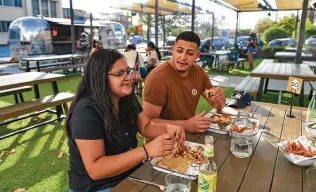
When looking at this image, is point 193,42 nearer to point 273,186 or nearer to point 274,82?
point 273,186

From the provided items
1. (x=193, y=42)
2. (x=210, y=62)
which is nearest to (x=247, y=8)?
(x=210, y=62)

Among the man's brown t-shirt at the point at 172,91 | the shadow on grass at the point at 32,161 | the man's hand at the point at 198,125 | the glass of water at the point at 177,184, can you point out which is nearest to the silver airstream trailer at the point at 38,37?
the shadow on grass at the point at 32,161

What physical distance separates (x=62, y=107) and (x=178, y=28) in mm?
19000

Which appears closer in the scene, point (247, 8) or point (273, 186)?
point (273, 186)

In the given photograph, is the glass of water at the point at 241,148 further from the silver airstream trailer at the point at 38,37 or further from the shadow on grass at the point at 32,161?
the silver airstream trailer at the point at 38,37

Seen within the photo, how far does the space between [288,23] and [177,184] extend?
65.1 feet

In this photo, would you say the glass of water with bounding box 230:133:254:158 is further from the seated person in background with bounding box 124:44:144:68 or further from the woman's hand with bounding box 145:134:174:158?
the seated person in background with bounding box 124:44:144:68

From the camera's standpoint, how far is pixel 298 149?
1.42 metres

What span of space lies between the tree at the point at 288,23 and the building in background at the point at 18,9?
23336 mm

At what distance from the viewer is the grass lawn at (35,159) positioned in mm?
2553

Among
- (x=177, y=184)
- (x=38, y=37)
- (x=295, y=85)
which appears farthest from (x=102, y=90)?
(x=38, y=37)

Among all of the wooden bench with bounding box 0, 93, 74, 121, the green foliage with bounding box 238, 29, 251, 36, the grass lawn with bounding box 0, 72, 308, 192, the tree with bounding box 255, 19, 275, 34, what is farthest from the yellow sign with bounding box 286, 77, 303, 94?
the green foliage with bounding box 238, 29, 251, 36

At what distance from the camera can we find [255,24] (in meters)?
21.5

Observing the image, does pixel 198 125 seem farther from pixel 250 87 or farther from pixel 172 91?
pixel 250 87
